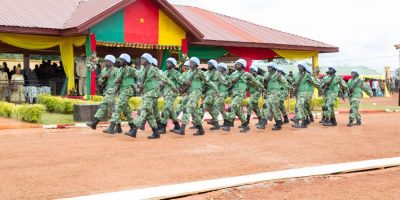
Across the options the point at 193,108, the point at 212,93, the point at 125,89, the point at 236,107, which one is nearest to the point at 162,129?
the point at 193,108

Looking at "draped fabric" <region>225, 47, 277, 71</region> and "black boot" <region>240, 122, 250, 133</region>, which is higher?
"draped fabric" <region>225, 47, 277, 71</region>

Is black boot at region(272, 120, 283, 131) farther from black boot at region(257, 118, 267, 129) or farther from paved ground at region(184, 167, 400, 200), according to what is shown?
paved ground at region(184, 167, 400, 200)

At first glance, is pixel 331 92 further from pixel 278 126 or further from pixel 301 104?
pixel 278 126

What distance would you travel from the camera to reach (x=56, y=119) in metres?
15.4

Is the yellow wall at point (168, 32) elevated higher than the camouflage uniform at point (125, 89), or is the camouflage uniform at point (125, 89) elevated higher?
the yellow wall at point (168, 32)

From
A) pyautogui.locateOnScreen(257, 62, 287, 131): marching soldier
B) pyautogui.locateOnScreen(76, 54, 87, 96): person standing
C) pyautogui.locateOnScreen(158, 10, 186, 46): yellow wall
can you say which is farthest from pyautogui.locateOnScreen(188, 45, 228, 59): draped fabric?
pyautogui.locateOnScreen(257, 62, 287, 131): marching soldier

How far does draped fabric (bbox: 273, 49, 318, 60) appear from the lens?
25.9m

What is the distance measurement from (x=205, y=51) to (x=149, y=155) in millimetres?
15185

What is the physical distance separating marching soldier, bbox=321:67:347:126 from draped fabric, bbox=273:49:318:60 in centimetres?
1009

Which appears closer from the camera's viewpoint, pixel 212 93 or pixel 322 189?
pixel 322 189

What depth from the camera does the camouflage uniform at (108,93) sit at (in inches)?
471

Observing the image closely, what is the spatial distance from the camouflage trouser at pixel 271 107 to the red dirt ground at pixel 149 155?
0.80m

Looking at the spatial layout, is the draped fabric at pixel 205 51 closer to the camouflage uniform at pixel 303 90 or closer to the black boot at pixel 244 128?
the camouflage uniform at pixel 303 90

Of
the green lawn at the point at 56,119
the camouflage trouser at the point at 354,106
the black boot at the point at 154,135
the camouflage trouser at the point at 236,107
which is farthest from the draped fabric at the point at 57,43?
the camouflage trouser at the point at 354,106
